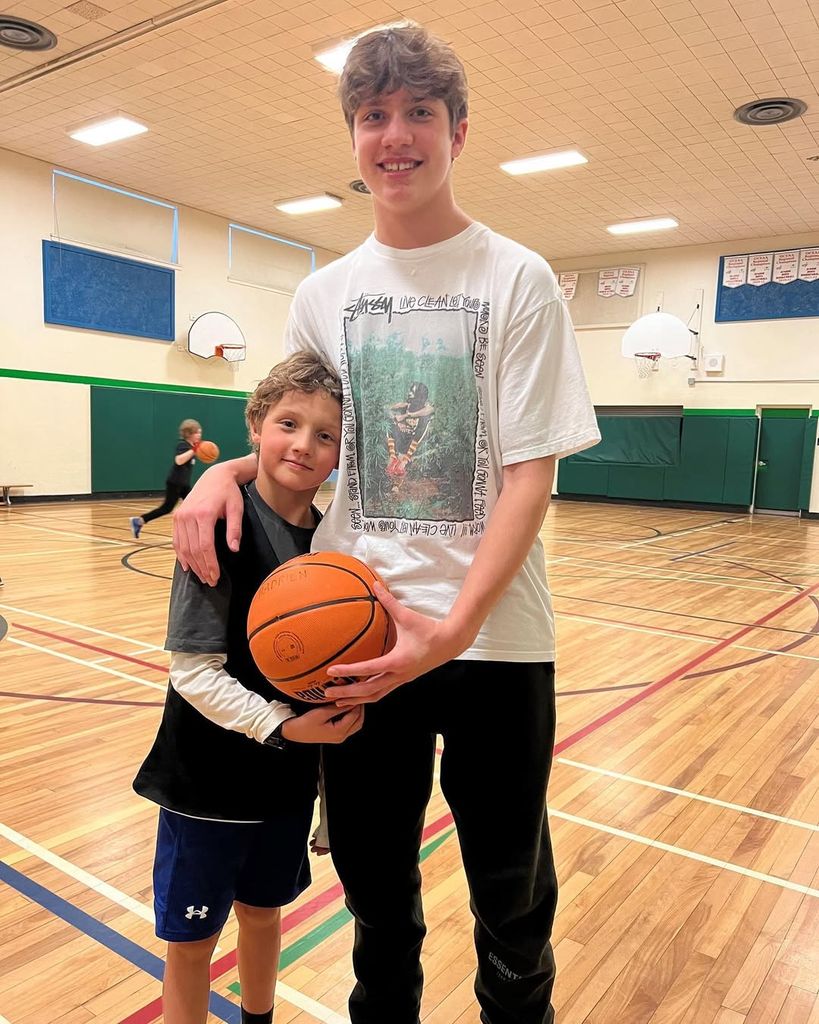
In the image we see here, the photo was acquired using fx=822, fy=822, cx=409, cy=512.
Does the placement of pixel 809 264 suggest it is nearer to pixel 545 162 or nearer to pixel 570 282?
pixel 570 282

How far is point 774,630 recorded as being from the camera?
525cm

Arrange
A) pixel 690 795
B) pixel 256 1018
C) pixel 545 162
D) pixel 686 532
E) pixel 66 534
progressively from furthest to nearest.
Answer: pixel 686 532 → pixel 545 162 → pixel 66 534 → pixel 690 795 → pixel 256 1018

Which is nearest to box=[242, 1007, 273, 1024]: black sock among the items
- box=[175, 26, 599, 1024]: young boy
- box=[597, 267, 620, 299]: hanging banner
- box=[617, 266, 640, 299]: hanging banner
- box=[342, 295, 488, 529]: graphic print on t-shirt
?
box=[175, 26, 599, 1024]: young boy

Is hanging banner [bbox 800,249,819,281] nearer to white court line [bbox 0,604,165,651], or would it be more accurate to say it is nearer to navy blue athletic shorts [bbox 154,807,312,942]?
white court line [bbox 0,604,165,651]

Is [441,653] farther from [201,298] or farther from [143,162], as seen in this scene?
[201,298]

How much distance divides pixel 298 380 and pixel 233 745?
1.97 feet

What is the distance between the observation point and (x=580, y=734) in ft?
10.8

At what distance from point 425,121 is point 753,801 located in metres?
2.47

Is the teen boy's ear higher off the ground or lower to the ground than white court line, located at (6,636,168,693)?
higher

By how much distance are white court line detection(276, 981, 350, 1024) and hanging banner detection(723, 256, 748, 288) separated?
14.2 meters

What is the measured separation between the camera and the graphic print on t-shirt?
3.98 feet

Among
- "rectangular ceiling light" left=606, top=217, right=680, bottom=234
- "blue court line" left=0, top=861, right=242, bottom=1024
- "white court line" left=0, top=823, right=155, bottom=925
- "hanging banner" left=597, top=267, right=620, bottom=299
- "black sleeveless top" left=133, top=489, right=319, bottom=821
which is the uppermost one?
"rectangular ceiling light" left=606, top=217, right=680, bottom=234

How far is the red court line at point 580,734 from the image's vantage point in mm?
1635

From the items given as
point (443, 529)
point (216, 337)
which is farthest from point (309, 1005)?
point (216, 337)
